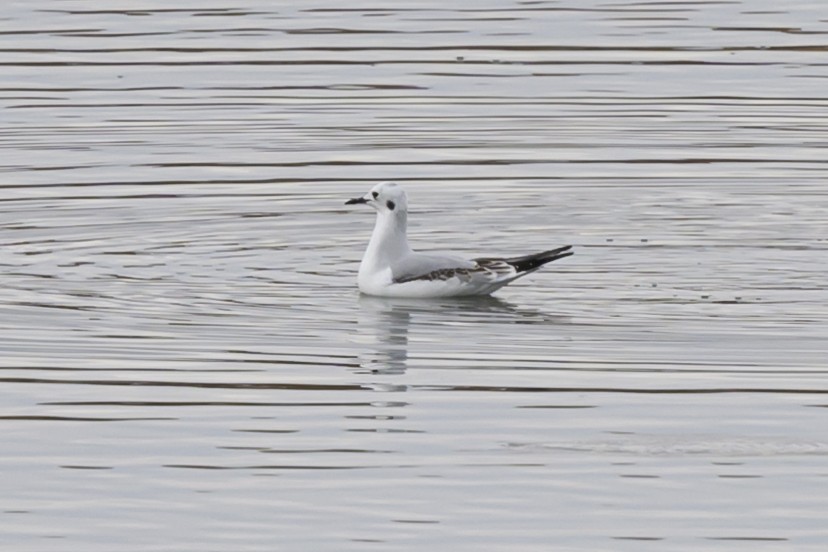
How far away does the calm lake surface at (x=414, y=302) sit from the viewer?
33.8 feet

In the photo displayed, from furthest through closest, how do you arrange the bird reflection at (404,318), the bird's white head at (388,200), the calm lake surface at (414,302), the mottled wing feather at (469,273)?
Result: the bird's white head at (388,200), the mottled wing feather at (469,273), the bird reflection at (404,318), the calm lake surface at (414,302)

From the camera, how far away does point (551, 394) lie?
40.7 feet

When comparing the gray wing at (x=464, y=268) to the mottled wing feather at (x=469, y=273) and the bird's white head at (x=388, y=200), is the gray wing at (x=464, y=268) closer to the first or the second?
the mottled wing feather at (x=469, y=273)

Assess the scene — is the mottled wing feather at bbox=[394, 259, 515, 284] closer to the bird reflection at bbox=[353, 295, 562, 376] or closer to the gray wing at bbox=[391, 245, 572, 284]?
the gray wing at bbox=[391, 245, 572, 284]

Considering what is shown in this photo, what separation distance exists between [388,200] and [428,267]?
0.68 metres

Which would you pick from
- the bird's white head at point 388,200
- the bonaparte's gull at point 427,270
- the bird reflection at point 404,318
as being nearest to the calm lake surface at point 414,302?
the bird reflection at point 404,318

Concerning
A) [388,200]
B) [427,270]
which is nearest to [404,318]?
[427,270]

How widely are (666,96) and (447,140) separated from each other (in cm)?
356

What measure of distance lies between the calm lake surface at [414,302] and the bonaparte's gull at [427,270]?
17 centimetres

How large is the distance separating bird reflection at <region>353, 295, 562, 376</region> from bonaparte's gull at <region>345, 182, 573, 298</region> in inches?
3.1

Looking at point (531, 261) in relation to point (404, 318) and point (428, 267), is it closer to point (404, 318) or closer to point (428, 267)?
point (428, 267)

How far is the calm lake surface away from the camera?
1031 centimetres
